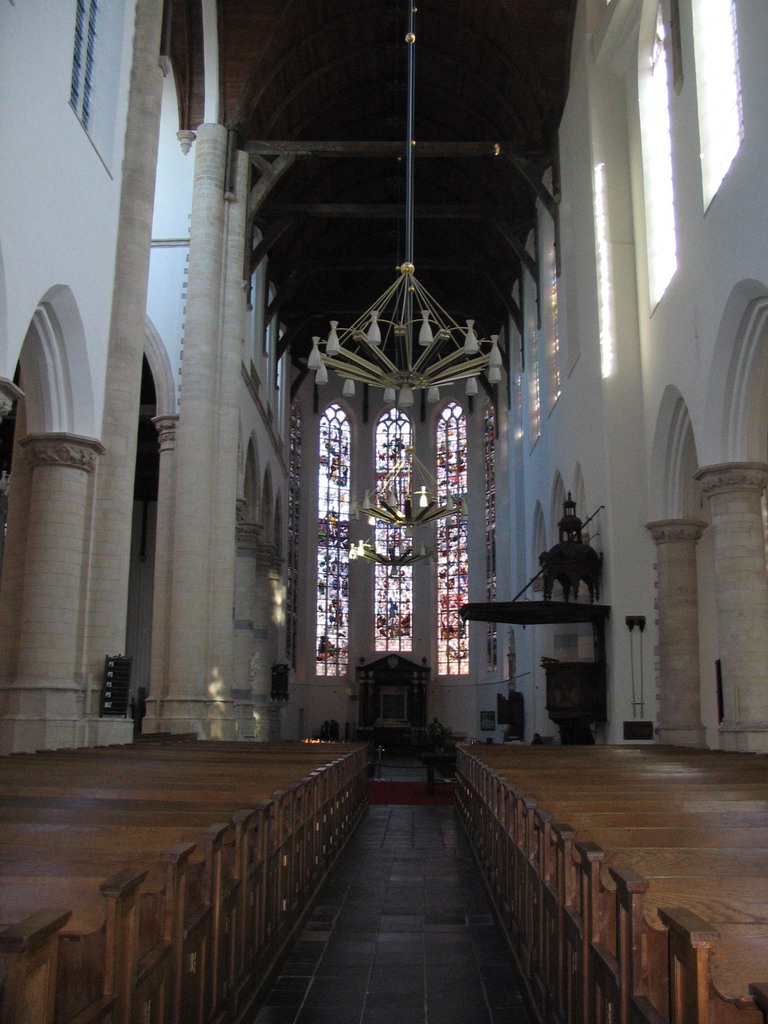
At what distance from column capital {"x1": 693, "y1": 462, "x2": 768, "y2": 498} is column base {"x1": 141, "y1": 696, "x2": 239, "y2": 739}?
880 cm

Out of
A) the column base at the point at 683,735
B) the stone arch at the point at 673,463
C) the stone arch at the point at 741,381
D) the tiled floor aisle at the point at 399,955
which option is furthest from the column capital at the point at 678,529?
the tiled floor aisle at the point at 399,955

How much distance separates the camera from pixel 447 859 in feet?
28.8

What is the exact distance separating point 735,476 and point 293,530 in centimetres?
2053

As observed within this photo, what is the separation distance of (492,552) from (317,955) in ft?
83.7

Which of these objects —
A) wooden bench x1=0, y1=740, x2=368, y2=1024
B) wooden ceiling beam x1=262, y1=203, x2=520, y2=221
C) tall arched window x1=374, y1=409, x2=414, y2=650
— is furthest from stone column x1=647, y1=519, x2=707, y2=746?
tall arched window x1=374, y1=409, x2=414, y2=650

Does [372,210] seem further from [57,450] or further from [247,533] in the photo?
[57,450]

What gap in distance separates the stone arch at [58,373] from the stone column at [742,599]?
7.33 meters

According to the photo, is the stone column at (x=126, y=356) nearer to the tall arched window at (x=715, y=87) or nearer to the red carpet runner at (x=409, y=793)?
the red carpet runner at (x=409, y=793)

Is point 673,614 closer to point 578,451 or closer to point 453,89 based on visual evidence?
point 578,451

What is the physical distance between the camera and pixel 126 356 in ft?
37.7

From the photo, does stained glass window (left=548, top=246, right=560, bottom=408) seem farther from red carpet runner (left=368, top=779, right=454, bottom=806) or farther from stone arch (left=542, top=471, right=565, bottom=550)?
red carpet runner (left=368, top=779, right=454, bottom=806)

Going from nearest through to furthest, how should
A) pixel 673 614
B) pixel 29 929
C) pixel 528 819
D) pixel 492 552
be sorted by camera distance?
pixel 29 929
pixel 528 819
pixel 673 614
pixel 492 552

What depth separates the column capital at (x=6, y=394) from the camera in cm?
847

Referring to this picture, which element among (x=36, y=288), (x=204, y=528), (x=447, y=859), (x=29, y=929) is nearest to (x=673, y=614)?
(x=447, y=859)
